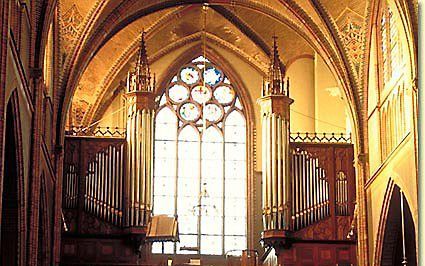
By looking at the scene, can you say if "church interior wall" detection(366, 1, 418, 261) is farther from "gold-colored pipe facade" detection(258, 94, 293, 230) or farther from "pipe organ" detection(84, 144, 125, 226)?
"pipe organ" detection(84, 144, 125, 226)

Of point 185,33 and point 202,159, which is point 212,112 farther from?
point 185,33

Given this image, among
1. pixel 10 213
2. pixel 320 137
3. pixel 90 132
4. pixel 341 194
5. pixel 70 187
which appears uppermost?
pixel 90 132

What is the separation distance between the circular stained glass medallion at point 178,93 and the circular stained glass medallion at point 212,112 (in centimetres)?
72

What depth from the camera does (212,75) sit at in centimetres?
2500

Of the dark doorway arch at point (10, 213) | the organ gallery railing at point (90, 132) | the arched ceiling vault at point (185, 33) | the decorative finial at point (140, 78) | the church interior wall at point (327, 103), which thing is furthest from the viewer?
the church interior wall at point (327, 103)

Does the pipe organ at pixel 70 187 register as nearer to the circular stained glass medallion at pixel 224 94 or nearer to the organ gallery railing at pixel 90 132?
the organ gallery railing at pixel 90 132

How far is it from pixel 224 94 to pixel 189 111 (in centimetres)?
117

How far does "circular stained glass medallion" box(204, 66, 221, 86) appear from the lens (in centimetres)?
2495

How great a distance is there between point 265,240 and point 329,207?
1822 millimetres

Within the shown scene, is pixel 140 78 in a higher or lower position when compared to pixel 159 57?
lower

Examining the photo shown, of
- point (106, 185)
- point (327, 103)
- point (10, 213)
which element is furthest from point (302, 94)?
point (10, 213)

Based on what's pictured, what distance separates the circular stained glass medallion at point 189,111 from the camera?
80.8 feet

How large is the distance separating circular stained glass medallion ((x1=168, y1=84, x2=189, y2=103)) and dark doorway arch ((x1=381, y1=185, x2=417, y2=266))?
905 cm

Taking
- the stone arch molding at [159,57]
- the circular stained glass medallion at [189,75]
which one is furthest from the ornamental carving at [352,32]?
the circular stained glass medallion at [189,75]
